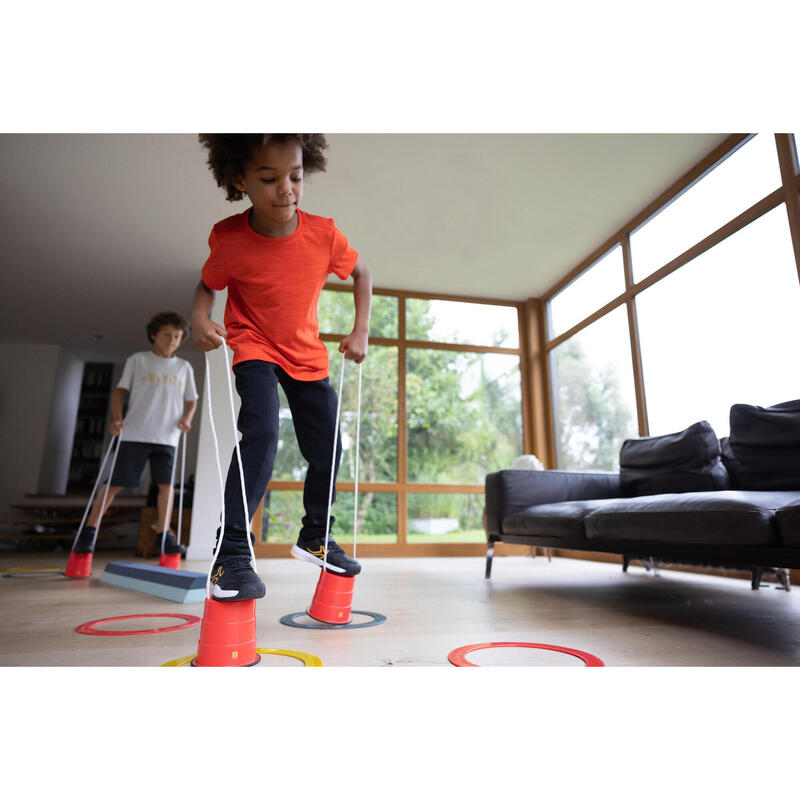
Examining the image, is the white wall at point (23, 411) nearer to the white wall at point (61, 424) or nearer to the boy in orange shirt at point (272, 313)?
the white wall at point (61, 424)

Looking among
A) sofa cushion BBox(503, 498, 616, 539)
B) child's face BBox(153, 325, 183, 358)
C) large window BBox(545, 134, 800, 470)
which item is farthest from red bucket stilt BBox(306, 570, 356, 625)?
large window BBox(545, 134, 800, 470)

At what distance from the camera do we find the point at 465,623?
170 cm

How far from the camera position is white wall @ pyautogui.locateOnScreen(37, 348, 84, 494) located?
7332 mm

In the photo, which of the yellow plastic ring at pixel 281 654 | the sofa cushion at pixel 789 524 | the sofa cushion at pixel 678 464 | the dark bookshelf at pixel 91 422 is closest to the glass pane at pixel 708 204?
the sofa cushion at pixel 678 464

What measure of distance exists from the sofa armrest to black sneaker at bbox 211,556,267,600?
1902 mm

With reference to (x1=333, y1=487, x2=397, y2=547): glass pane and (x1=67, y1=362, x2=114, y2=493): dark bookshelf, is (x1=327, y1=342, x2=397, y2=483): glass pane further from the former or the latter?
(x1=67, y1=362, x2=114, y2=493): dark bookshelf

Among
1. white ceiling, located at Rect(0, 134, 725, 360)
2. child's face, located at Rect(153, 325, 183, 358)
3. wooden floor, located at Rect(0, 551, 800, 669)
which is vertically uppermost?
white ceiling, located at Rect(0, 134, 725, 360)

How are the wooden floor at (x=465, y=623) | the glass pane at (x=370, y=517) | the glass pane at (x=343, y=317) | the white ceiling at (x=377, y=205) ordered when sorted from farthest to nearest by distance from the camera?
the glass pane at (x=343, y=317) < the glass pane at (x=370, y=517) < the white ceiling at (x=377, y=205) < the wooden floor at (x=465, y=623)

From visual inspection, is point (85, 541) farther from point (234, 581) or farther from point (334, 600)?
point (234, 581)

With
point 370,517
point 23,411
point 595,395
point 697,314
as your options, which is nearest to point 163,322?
point 370,517

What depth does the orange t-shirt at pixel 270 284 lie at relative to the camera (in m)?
1.44

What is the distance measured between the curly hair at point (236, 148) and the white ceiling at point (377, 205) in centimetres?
221
